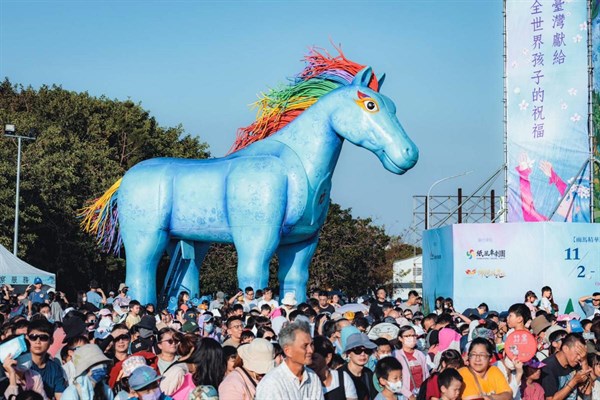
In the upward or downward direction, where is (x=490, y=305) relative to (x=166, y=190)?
downward

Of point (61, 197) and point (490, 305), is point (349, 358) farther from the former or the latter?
point (61, 197)

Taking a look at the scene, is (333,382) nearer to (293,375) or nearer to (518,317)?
(293,375)

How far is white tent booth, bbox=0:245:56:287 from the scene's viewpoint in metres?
24.8

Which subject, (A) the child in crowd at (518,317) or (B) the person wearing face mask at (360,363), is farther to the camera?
(A) the child in crowd at (518,317)

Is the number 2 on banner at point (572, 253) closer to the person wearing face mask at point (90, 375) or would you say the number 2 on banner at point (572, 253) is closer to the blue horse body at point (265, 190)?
the blue horse body at point (265, 190)

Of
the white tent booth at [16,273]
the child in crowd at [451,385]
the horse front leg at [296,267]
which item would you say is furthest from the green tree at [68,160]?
the child in crowd at [451,385]

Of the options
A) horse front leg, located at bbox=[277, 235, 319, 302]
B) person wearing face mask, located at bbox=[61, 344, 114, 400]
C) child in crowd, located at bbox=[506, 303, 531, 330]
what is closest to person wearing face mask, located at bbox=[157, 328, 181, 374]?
person wearing face mask, located at bbox=[61, 344, 114, 400]

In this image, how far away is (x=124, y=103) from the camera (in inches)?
1727

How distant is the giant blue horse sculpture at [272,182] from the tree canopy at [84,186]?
14.6 metres

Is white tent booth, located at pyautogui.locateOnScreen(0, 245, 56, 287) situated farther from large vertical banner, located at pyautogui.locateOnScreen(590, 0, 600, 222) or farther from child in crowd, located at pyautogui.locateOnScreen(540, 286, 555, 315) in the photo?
large vertical banner, located at pyautogui.locateOnScreen(590, 0, 600, 222)

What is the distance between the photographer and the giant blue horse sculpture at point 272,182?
1777cm

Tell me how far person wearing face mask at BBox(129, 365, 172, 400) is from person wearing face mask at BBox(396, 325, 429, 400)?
2.43 meters

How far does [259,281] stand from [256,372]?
35.3 feet

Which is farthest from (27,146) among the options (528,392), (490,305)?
(528,392)
